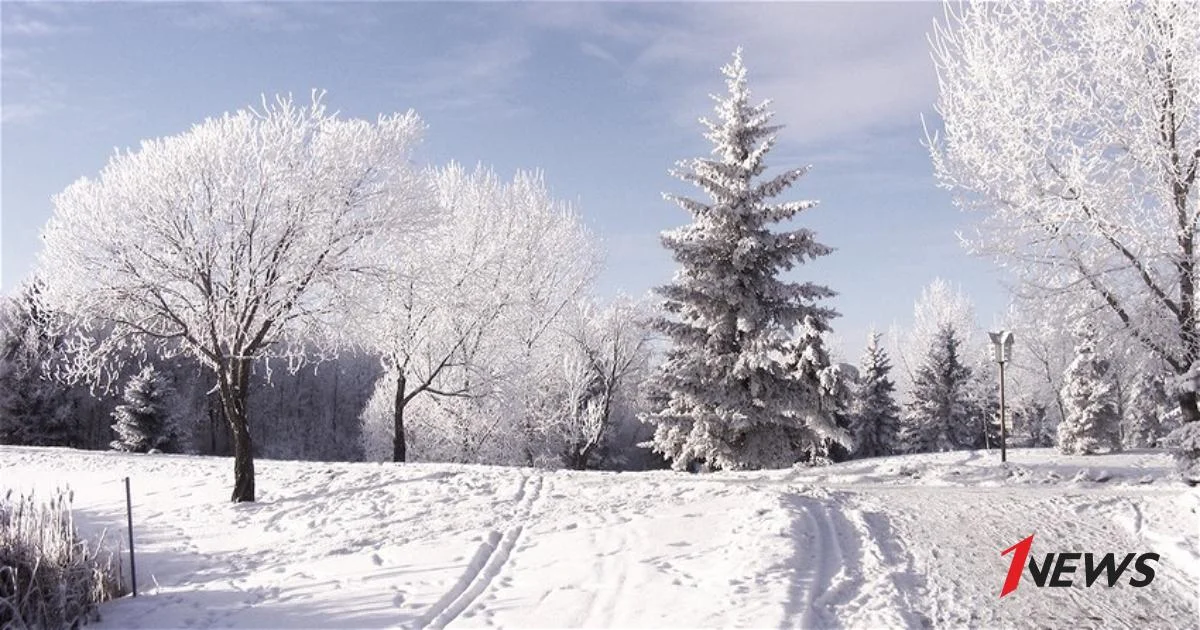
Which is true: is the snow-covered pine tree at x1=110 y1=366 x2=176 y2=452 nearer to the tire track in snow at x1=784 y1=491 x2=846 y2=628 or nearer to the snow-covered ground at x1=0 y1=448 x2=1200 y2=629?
the snow-covered ground at x1=0 y1=448 x2=1200 y2=629

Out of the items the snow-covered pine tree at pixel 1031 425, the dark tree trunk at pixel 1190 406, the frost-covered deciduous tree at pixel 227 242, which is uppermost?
the frost-covered deciduous tree at pixel 227 242

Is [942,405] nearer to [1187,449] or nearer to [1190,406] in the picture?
[1190,406]

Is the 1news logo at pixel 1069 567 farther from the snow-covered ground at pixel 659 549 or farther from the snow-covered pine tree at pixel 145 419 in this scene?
the snow-covered pine tree at pixel 145 419

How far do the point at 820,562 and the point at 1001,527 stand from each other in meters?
3.11

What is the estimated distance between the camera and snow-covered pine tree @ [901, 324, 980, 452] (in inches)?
1588

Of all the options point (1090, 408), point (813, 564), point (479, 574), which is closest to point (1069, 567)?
point (813, 564)

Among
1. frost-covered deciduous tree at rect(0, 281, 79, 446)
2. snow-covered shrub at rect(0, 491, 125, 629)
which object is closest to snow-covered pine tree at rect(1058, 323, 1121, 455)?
snow-covered shrub at rect(0, 491, 125, 629)

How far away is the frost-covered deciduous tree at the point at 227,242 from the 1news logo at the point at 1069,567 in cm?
1173

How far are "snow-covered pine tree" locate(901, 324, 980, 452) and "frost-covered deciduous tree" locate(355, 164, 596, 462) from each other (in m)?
23.0

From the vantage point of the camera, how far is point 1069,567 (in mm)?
8375

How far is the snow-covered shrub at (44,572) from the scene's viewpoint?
7.18 metres

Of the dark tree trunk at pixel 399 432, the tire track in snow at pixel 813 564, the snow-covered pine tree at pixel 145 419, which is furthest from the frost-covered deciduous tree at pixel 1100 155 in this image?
the snow-covered pine tree at pixel 145 419

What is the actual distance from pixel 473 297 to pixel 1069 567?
1744 cm

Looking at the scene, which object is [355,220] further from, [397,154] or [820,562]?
[820,562]
